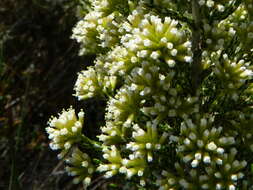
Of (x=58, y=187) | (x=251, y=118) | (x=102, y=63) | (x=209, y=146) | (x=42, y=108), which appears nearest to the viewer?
(x=209, y=146)

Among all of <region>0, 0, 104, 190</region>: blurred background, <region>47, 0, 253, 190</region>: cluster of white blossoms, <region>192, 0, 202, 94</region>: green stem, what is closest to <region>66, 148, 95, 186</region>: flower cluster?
<region>47, 0, 253, 190</region>: cluster of white blossoms

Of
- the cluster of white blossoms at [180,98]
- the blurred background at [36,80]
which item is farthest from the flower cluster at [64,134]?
the blurred background at [36,80]

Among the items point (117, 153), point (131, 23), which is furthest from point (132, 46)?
point (117, 153)

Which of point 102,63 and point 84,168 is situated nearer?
point 84,168

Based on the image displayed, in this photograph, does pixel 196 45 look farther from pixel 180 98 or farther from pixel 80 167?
pixel 80 167

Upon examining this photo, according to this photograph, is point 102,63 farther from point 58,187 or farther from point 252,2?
point 58,187

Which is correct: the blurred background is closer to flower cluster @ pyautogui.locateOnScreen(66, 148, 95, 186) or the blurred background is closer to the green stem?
flower cluster @ pyautogui.locateOnScreen(66, 148, 95, 186)

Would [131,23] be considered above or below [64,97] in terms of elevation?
below
